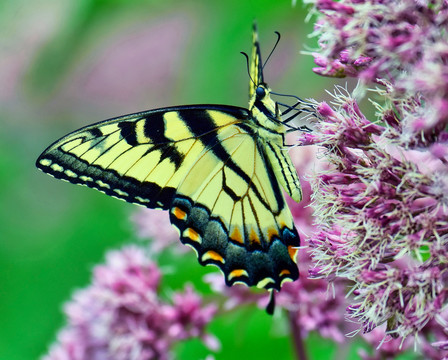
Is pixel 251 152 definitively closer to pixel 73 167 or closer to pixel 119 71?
pixel 73 167

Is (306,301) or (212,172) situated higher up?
(212,172)

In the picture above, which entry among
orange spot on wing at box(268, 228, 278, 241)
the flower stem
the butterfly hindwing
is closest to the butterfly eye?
the butterfly hindwing

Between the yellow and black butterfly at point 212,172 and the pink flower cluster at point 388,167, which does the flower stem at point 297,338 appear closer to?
the yellow and black butterfly at point 212,172

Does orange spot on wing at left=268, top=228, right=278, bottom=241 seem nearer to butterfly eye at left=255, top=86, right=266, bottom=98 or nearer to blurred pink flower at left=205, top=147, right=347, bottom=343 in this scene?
blurred pink flower at left=205, top=147, right=347, bottom=343

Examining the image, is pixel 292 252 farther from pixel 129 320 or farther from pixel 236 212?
pixel 129 320

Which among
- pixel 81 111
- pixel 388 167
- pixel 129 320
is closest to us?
pixel 388 167

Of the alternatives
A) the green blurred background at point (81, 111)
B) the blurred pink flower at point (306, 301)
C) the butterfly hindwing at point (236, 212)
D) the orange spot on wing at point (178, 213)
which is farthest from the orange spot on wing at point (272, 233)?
the green blurred background at point (81, 111)

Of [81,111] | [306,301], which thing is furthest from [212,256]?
[81,111]

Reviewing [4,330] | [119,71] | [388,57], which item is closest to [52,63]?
[388,57]
